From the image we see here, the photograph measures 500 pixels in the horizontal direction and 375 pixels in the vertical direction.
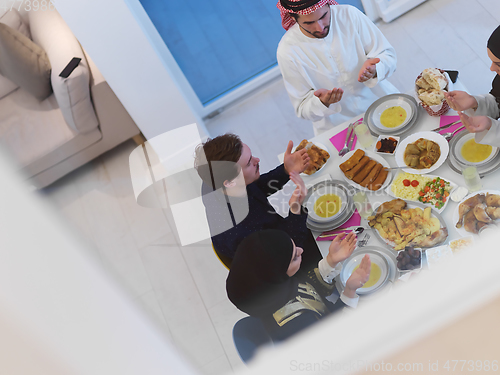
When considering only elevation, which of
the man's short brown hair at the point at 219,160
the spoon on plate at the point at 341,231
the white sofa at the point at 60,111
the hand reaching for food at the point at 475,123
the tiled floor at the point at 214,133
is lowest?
the tiled floor at the point at 214,133

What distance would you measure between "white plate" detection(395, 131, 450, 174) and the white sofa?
0.85 meters

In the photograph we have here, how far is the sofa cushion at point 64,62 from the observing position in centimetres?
126

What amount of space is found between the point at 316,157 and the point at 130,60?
822mm

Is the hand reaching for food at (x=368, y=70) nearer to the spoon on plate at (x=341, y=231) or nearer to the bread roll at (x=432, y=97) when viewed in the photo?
the bread roll at (x=432, y=97)

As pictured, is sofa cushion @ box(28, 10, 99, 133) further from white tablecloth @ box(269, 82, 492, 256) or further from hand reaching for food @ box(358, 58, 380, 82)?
hand reaching for food @ box(358, 58, 380, 82)

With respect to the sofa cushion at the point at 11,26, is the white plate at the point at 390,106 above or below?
below

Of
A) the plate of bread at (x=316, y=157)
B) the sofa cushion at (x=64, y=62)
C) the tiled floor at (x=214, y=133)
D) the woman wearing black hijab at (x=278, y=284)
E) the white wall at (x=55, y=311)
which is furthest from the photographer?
the sofa cushion at (x=64, y=62)

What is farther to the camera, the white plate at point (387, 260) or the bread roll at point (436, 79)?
the bread roll at point (436, 79)

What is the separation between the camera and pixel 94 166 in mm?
1531

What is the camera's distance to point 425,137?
34.7 inches

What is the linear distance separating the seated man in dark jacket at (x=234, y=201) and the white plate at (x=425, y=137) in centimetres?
26

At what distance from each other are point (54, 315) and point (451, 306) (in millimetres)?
222

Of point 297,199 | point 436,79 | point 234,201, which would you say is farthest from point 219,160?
point 436,79

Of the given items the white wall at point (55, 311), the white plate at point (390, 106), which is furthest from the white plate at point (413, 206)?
the white wall at point (55, 311)
